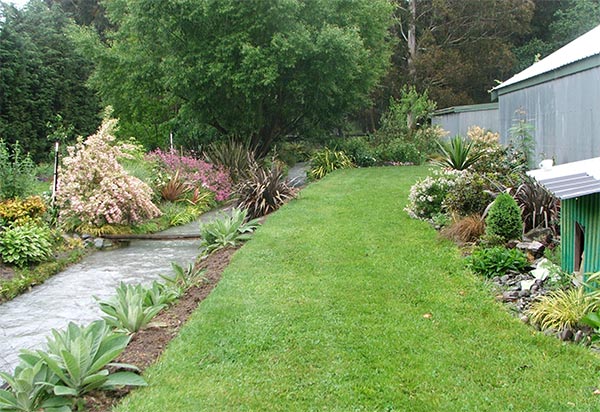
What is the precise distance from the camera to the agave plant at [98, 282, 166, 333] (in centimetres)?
492

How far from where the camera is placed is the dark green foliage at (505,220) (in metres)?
6.41

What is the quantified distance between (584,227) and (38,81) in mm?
17848

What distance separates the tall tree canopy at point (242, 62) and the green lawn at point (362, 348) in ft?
33.6

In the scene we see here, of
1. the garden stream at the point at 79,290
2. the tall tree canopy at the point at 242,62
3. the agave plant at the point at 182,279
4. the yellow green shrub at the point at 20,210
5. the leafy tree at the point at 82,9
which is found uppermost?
the leafy tree at the point at 82,9

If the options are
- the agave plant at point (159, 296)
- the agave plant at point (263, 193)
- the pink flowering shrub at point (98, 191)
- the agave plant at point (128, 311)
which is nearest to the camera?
the agave plant at point (128, 311)

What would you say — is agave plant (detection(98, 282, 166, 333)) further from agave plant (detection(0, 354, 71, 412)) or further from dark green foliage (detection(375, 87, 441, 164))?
dark green foliage (detection(375, 87, 441, 164))

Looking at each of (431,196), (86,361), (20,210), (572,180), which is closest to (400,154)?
(431,196)

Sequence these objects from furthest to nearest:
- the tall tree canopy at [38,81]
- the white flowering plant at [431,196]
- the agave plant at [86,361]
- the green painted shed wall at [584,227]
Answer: the tall tree canopy at [38,81], the white flowering plant at [431,196], the green painted shed wall at [584,227], the agave plant at [86,361]

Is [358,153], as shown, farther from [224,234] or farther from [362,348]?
[362,348]

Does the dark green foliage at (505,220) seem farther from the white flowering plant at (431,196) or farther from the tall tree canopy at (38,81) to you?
the tall tree canopy at (38,81)

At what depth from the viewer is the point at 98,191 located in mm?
10594

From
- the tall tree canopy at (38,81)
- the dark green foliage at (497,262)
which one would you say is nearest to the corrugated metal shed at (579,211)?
the dark green foliage at (497,262)

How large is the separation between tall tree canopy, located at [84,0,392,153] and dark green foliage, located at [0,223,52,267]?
8.51 metres

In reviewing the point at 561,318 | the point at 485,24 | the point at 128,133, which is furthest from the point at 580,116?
the point at 485,24
